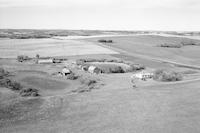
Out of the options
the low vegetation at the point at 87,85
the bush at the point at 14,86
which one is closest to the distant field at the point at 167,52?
the low vegetation at the point at 87,85

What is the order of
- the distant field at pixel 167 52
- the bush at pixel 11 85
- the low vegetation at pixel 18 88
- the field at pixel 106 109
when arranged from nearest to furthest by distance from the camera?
the field at pixel 106 109 < the low vegetation at pixel 18 88 < the bush at pixel 11 85 < the distant field at pixel 167 52

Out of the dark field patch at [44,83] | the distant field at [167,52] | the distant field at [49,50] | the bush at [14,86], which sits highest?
the bush at [14,86]

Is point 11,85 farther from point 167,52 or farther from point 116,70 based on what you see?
point 167,52

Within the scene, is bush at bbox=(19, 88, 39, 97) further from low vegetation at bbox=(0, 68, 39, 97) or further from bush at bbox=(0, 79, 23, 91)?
bush at bbox=(0, 79, 23, 91)

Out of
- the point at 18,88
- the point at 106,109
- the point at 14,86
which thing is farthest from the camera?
the point at 14,86

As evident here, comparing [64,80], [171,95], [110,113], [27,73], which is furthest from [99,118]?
[27,73]

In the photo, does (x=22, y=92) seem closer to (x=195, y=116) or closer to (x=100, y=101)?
(x=100, y=101)

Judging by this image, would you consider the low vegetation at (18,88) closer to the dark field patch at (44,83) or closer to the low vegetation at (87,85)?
the dark field patch at (44,83)

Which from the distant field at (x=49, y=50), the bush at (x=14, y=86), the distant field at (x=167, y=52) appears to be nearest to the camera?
the bush at (x=14, y=86)

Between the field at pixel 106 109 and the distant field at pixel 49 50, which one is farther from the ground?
the field at pixel 106 109

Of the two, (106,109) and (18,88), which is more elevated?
(106,109)

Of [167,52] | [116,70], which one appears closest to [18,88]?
[116,70]

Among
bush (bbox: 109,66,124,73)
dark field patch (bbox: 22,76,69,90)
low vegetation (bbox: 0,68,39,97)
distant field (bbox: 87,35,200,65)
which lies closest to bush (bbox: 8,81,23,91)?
low vegetation (bbox: 0,68,39,97)
